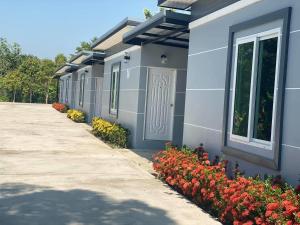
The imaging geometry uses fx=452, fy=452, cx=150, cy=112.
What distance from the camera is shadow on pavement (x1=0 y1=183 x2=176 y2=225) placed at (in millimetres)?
5758

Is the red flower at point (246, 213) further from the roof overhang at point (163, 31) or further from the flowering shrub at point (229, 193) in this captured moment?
the roof overhang at point (163, 31)

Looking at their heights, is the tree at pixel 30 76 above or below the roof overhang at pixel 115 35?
below

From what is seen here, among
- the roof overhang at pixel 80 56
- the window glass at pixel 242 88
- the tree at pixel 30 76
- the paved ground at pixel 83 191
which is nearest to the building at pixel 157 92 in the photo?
the paved ground at pixel 83 191

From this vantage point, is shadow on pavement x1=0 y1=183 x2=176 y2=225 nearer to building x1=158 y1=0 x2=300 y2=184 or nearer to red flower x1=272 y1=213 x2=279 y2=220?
red flower x1=272 y1=213 x2=279 y2=220

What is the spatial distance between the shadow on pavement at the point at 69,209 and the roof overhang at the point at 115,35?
21.7ft

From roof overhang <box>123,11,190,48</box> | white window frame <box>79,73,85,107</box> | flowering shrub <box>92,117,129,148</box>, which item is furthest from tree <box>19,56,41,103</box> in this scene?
roof overhang <box>123,11,190,48</box>

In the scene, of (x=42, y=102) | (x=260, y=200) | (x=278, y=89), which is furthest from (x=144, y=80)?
(x=42, y=102)

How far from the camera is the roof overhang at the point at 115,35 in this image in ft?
41.9

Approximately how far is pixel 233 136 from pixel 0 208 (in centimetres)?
369

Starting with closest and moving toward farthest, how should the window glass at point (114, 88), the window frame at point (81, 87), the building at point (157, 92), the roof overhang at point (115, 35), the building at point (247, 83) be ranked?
the building at point (247, 83)
the roof overhang at point (115, 35)
the building at point (157, 92)
the window glass at point (114, 88)
the window frame at point (81, 87)

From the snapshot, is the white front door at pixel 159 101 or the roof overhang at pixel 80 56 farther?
the roof overhang at pixel 80 56

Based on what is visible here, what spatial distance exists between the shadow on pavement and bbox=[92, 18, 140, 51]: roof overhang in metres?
6.60

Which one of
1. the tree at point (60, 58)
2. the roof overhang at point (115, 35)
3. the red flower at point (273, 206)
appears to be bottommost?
the red flower at point (273, 206)

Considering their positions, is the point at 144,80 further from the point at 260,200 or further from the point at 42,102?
the point at 42,102
